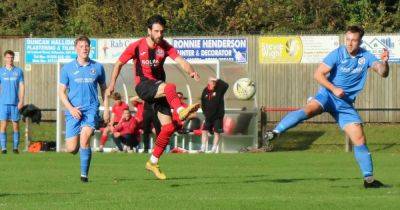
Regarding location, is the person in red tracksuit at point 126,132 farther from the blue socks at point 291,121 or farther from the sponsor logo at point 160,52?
the blue socks at point 291,121

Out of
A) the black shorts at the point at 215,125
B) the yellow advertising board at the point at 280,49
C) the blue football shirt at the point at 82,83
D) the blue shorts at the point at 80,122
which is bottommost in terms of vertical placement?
the black shorts at the point at 215,125

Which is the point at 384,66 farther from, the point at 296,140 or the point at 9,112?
the point at 296,140

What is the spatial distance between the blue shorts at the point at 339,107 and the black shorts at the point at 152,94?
2.50 metres

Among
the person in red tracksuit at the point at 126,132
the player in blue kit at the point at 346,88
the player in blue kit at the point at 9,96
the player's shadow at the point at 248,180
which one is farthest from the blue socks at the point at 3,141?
the player in blue kit at the point at 346,88

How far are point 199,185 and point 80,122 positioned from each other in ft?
6.66

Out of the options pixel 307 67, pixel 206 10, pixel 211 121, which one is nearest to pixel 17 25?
pixel 206 10

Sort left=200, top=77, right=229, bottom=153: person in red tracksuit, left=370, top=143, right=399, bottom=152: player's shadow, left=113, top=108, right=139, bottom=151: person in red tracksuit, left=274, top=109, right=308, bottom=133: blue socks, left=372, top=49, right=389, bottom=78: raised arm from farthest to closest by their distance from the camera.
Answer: left=370, top=143, right=399, bottom=152: player's shadow
left=113, top=108, right=139, bottom=151: person in red tracksuit
left=200, top=77, right=229, bottom=153: person in red tracksuit
left=274, top=109, right=308, bottom=133: blue socks
left=372, top=49, right=389, bottom=78: raised arm

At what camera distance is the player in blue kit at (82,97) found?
16.2 metres

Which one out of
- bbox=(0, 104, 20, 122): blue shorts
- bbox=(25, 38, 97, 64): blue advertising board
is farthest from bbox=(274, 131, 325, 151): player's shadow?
bbox=(0, 104, 20, 122): blue shorts

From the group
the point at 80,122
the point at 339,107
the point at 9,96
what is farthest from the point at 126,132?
the point at 339,107

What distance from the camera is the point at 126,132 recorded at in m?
29.7

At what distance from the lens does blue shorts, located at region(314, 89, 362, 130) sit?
14.7m

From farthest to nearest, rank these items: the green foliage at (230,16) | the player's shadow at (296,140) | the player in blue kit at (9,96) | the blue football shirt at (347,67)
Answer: the green foliage at (230,16) < the player's shadow at (296,140) < the player in blue kit at (9,96) < the blue football shirt at (347,67)

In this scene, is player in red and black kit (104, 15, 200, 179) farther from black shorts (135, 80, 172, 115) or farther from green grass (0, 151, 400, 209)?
green grass (0, 151, 400, 209)
